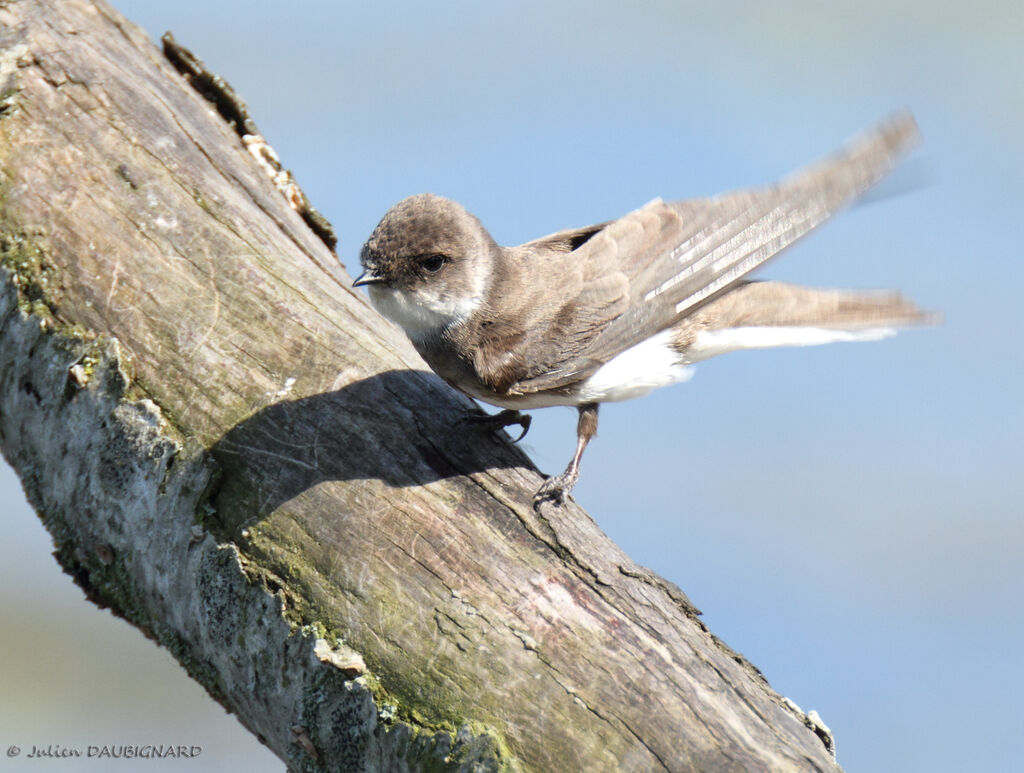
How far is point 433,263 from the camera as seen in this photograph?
4.45m

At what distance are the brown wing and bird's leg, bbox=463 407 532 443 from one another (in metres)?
0.15

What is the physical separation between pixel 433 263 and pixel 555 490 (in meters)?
1.27

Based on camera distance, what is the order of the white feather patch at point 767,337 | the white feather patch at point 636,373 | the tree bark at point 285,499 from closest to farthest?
the tree bark at point 285,499 → the white feather patch at point 636,373 → the white feather patch at point 767,337

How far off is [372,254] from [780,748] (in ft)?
8.37

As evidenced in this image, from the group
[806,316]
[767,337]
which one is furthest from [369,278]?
[806,316]

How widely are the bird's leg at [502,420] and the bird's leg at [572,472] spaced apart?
264mm

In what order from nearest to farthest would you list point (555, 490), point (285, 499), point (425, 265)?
point (285, 499), point (555, 490), point (425, 265)

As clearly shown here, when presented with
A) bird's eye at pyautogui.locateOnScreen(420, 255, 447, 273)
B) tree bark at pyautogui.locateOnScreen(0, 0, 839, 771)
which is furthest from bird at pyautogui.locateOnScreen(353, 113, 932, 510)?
tree bark at pyautogui.locateOnScreen(0, 0, 839, 771)

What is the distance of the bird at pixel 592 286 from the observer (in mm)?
4309

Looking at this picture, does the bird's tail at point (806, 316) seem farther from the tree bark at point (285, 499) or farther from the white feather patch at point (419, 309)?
the tree bark at point (285, 499)

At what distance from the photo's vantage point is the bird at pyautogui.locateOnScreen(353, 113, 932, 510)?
431 cm

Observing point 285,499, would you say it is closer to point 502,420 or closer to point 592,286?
point 502,420

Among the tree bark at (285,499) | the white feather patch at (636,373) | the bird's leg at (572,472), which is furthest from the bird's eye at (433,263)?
the bird's leg at (572,472)

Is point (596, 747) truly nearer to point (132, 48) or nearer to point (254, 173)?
point (254, 173)
